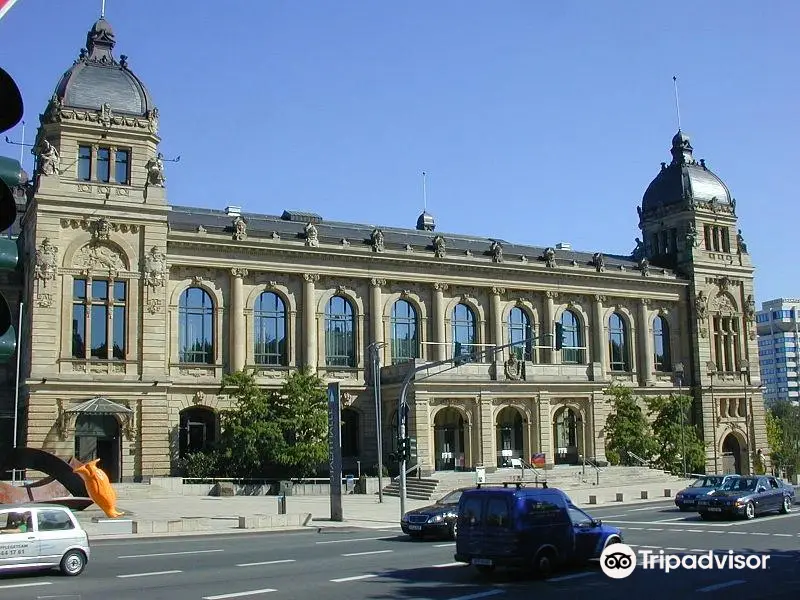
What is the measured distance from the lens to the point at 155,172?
5394 centimetres

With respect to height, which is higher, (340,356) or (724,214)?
(724,214)

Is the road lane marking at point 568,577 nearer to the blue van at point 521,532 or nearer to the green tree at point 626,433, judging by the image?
the blue van at point 521,532

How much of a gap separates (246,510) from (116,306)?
54.6 feet

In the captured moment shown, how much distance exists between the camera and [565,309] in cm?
7262

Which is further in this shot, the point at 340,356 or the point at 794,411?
the point at 794,411

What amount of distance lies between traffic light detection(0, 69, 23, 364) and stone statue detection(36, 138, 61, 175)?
4832cm

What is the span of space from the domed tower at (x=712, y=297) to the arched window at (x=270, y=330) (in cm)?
3479

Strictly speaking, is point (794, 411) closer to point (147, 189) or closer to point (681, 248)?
point (681, 248)

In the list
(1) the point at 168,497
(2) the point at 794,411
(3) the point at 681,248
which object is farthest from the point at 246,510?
(2) the point at 794,411

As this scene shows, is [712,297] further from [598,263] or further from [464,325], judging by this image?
[464,325]

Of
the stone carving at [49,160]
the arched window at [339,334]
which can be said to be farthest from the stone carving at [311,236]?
the stone carving at [49,160]

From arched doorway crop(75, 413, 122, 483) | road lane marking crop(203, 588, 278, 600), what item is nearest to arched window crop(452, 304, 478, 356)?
arched doorway crop(75, 413, 122, 483)

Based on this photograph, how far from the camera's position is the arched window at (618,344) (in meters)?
74.6

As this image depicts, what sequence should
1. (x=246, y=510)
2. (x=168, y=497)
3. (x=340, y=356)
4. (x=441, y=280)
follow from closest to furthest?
(x=246, y=510) < (x=168, y=497) < (x=340, y=356) < (x=441, y=280)
